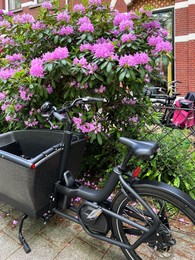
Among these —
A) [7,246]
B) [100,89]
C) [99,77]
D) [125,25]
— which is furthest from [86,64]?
[7,246]

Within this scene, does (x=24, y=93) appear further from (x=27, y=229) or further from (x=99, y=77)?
(x=27, y=229)

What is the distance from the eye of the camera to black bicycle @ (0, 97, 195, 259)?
1.37m

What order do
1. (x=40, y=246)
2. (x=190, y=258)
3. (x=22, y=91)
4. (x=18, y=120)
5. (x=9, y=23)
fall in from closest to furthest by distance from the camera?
1. (x=190, y=258)
2. (x=40, y=246)
3. (x=22, y=91)
4. (x=18, y=120)
5. (x=9, y=23)

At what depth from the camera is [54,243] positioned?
1785mm

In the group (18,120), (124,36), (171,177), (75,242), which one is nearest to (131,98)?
(124,36)

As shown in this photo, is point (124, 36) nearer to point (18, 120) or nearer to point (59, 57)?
point (59, 57)

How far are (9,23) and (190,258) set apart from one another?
8.90ft

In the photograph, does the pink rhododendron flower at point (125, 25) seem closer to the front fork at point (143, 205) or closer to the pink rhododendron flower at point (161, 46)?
the pink rhododendron flower at point (161, 46)

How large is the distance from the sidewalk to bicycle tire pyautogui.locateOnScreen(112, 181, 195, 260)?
0.61 feet

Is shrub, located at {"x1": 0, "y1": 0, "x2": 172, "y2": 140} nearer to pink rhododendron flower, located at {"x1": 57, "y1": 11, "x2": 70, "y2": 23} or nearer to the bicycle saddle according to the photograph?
pink rhododendron flower, located at {"x1": 57, "y1": 11, "x2": 70, "y2": 23}

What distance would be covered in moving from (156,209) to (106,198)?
33 cm

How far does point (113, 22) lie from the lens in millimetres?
2178

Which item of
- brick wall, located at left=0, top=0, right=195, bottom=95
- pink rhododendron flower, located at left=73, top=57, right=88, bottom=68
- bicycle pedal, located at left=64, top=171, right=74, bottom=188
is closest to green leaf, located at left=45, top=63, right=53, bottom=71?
pink rhododendron flower, located at left=73, top=57, right=88, bottom=68

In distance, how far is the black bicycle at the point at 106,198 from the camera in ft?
4.49
